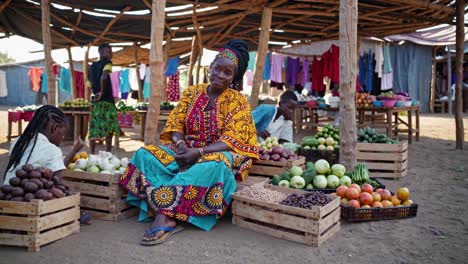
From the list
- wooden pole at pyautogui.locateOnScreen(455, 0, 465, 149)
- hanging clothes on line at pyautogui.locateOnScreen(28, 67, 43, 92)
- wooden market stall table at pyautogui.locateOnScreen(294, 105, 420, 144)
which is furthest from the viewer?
hanging clothes on line at pyautogui.locateOnScreen(28, 67, 43, 92)

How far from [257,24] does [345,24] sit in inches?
223

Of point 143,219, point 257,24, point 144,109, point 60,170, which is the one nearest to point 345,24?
point 143,219

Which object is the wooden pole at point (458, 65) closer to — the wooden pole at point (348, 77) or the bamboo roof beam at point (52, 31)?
the wooden pole at point (348, 77)

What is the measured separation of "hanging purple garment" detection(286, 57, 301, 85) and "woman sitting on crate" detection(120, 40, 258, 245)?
31.7 ft

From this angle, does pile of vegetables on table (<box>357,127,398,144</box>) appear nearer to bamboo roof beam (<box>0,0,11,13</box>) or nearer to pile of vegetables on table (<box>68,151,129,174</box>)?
pile of vegetables on table (<box>68,151,129,174</box>)

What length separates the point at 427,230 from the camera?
3451 mm

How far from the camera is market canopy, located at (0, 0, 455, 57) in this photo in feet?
25.9

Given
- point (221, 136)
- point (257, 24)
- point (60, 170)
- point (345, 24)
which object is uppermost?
point (257, 24)

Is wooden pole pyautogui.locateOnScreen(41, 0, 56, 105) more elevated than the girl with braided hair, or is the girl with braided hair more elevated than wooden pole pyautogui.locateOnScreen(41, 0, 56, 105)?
wooden pole pyautogui.locateOnScreen(41, 0, 56, 105)

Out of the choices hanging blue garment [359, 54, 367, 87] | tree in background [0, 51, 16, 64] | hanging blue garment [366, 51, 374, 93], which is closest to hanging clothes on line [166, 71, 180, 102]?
hanging blue garment [359, 54, 367, 87]

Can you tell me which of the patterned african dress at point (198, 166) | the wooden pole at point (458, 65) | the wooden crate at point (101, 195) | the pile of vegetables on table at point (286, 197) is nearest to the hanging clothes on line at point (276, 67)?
the wooden pole at point (458, 65)

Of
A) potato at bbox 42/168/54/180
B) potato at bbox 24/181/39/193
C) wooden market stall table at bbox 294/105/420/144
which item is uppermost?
wooden market stall table at bbox 294/105/420/144

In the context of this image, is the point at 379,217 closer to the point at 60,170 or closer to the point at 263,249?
the point at 263,249

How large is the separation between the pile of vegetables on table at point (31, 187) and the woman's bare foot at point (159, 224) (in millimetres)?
767
